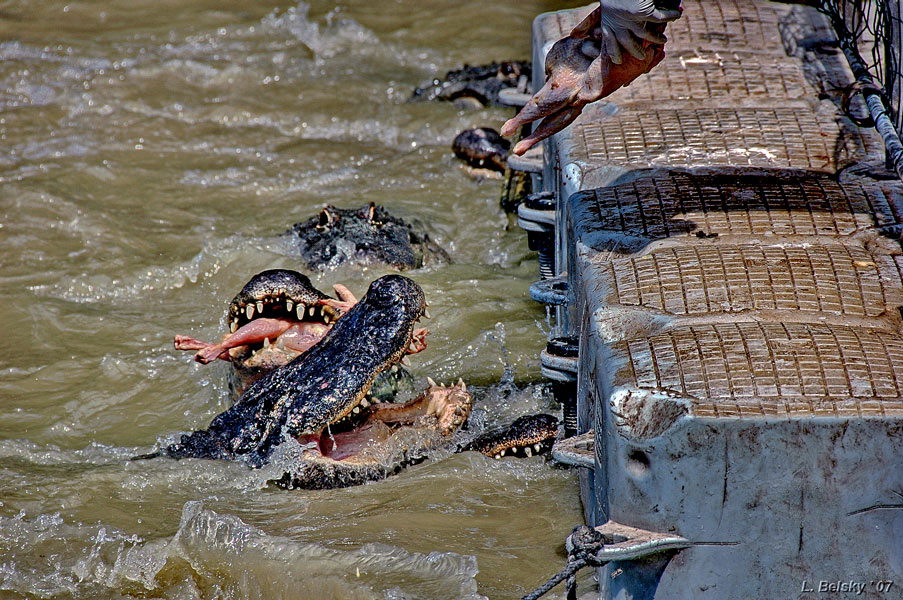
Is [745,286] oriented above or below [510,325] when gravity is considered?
above

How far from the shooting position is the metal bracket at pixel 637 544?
92.1 inches

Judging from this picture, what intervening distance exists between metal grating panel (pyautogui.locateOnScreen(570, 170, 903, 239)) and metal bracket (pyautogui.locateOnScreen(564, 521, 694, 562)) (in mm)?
1093

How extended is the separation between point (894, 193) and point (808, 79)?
1058 mm

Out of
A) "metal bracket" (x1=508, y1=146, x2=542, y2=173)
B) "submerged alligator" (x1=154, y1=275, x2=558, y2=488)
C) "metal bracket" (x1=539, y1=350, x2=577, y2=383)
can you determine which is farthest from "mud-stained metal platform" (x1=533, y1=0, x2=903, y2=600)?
"metal bracket" (x1=508, y1=146, x2=542, y2=173)

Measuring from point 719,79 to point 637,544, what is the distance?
99.9 inches

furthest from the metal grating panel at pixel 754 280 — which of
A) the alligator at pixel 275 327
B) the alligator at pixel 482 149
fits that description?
the alligator at pixel 482 149

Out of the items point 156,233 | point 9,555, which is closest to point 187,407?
point 9,555

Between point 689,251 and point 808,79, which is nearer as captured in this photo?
point 689,251

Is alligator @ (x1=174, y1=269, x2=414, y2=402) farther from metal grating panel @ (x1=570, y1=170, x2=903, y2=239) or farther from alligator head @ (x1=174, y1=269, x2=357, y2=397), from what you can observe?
metal grating panel @ (x1=570, y1=170, x2=903, y2=239)

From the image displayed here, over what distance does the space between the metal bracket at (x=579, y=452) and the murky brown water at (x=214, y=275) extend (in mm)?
529

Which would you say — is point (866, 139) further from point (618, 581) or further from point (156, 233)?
point (156, 233)

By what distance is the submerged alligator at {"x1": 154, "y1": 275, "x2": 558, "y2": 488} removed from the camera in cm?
364

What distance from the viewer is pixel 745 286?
2764 mm

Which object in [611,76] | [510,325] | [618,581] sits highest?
[611,76]
